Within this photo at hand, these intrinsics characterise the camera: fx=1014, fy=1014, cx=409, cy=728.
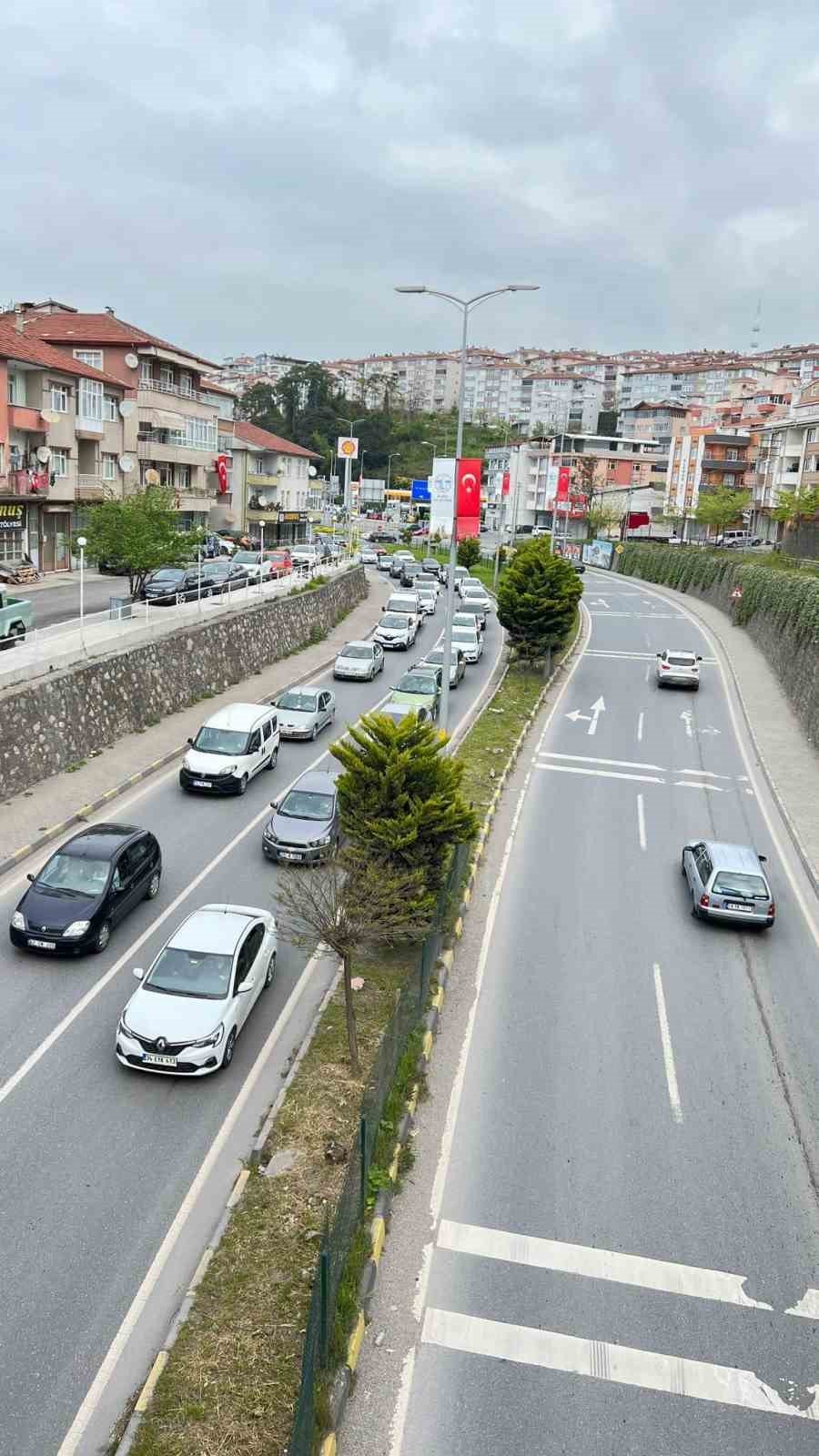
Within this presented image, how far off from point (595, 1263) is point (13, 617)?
22.6m

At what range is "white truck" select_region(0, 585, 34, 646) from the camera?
2650cm

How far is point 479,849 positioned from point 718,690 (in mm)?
21303

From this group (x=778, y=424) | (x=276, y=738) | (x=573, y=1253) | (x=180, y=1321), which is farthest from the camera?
(x=778, y=424)

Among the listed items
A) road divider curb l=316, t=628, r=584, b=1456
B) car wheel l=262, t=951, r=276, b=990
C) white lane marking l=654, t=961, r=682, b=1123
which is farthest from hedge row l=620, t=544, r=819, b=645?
car wheel l=262, t=951, r=276, b=990

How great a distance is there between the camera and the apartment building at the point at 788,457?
6531 cm

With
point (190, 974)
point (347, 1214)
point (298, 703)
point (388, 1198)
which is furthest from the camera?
point (298, 703)

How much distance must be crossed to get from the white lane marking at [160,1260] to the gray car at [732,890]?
810 cm

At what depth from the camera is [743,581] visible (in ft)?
177

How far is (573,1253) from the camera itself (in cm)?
1018

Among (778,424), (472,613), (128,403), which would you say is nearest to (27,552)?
(128,403)

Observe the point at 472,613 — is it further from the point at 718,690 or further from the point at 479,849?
the point at 479,849

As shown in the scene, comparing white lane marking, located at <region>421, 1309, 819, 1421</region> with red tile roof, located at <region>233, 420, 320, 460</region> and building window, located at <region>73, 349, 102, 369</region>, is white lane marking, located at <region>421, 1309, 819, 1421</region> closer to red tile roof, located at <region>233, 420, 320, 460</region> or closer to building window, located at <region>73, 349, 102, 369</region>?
building window, located at <region>73, 349, 102, 369</region>

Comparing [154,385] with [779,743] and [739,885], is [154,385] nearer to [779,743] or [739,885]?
[779,743]

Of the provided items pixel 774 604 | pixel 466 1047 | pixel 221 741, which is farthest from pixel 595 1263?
pixel 774 604
